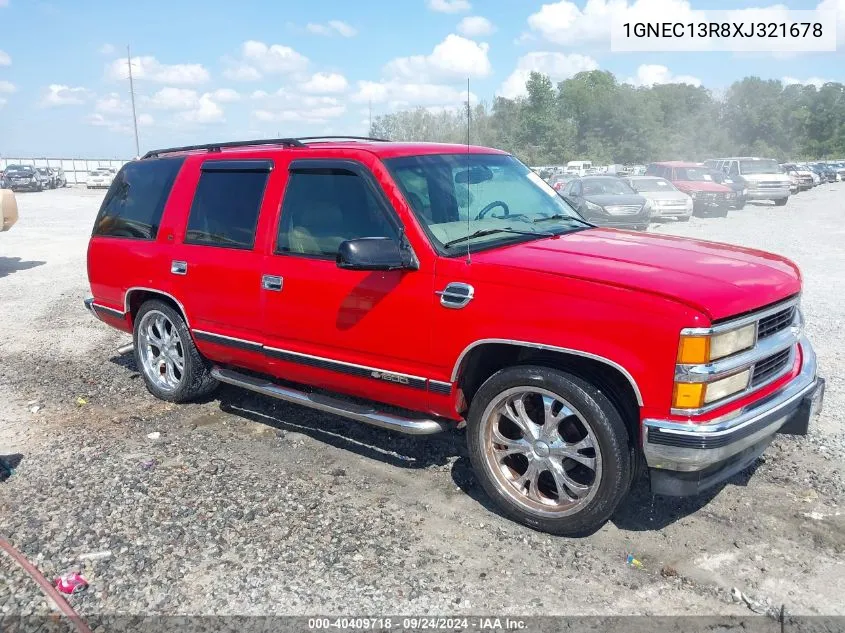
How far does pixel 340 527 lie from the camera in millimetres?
3863

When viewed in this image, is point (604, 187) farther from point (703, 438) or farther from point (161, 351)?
point (703, 438)

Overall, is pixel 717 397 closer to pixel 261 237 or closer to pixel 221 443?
pixel 261 237

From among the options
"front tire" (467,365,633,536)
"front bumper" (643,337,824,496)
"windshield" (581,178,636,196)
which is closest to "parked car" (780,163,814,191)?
"windshield" (581,178,636,196)

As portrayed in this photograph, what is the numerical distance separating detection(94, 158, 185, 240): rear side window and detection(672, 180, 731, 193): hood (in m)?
21.0

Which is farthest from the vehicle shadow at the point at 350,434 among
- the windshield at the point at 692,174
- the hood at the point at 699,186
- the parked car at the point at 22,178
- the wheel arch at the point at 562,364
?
the parked car at the point at 22,178

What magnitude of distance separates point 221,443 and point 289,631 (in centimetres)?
223

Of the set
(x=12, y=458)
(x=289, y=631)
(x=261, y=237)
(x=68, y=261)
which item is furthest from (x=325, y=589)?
(x=68, y=261)

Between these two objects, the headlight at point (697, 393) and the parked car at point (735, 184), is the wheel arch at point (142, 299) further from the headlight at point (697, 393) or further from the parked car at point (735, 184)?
Result: the parked car at point (735, 184)

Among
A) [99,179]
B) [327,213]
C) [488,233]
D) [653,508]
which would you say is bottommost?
[653,508]

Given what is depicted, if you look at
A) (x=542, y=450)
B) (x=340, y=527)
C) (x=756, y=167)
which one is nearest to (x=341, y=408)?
(x=340, y=527)

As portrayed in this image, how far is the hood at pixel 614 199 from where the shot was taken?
17.5 m

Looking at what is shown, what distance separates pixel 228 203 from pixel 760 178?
27.3 meters

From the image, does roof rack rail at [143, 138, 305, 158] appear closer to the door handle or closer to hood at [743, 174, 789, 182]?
the door handle

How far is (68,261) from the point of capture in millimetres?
14094
